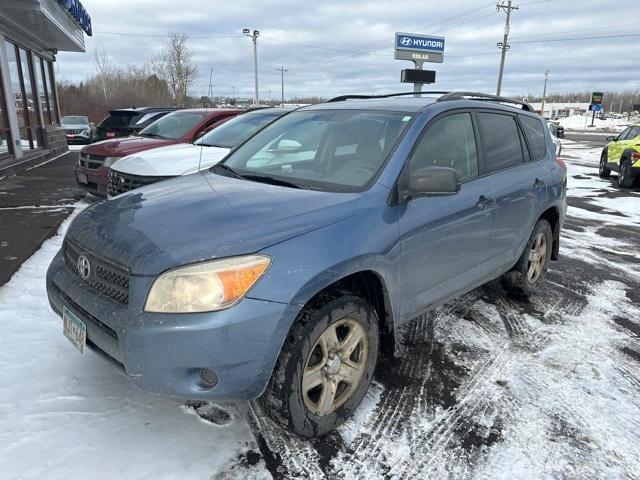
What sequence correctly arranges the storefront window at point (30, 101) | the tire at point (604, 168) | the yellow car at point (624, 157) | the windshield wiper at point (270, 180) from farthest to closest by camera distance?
the tire at point (604, 168) → the storefront window at point (30, 101) → the yellow car at point (624, 157) → the windshield wiper at point (270, 180)

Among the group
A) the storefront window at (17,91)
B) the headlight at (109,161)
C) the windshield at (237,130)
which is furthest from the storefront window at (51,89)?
the windshield at (237,130)

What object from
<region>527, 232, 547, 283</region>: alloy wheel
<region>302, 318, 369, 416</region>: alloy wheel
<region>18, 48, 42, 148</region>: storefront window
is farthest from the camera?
<region>18, 48, 42, 148</region>: storefront window

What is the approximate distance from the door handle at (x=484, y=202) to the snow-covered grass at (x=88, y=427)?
2.15 meters

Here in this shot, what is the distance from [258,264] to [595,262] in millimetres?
5301

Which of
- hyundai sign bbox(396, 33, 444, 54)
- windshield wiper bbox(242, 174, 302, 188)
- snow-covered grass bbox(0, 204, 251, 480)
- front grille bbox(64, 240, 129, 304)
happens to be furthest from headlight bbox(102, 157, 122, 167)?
hyundai sign bbox(396, 33, 444, 54)

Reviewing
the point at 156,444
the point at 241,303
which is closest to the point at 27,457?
the point at 156,444

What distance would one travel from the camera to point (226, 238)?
86.7 inches

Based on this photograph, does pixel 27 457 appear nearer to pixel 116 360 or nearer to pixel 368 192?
pixel 116 360

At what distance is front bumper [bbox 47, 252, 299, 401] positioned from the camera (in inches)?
80.7

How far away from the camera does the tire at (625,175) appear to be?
1214 centimetres

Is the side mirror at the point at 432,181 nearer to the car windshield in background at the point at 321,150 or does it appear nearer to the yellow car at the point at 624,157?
the car windshield in background at the point at 321,150

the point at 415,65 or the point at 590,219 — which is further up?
the point at 415,65

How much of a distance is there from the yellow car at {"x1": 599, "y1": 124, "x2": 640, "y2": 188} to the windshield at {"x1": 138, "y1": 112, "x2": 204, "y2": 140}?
10.6 m

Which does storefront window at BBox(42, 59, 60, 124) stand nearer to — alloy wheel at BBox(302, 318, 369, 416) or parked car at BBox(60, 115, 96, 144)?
parked car at BBox(60, 115, 96, 144)
